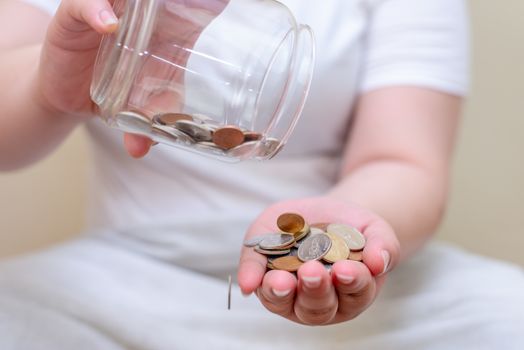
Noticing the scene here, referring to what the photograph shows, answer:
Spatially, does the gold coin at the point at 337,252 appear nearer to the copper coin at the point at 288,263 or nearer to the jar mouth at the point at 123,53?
the copper coin at the point at 288,263

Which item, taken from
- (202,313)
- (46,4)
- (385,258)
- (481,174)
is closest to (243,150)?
(385,258)

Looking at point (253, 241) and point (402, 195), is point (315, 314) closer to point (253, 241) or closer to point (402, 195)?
A: point (253, 241)

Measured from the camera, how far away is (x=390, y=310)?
62 cm

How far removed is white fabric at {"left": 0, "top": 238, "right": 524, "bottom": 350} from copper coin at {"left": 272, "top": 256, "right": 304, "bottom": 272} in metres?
0.18

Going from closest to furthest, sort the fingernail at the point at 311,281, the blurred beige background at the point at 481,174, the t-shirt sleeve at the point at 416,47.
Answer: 1. the fingernail at the point at 311,281
2. the t-shirt sleeve at the point at 416,47
3. the blurred beige background at the point at 481,174

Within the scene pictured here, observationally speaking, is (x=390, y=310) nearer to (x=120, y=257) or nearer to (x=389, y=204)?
(x=389, y=204)

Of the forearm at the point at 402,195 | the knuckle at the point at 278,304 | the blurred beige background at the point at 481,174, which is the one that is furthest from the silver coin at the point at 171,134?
the blurred beige background at the point at 481,174

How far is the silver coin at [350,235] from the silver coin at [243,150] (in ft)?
0.23

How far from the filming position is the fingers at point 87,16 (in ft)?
1.32

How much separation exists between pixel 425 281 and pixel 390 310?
8 centimetres

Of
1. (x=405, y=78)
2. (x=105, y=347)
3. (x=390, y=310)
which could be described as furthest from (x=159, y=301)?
(x=405, y=78)

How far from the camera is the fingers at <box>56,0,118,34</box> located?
40 cm

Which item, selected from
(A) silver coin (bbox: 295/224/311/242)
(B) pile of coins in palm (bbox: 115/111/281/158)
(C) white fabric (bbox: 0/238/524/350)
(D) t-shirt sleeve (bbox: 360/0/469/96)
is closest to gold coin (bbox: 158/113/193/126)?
(B) pile of coins in palm (bbox: 115/111/281/158)

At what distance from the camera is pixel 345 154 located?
0.78 m
